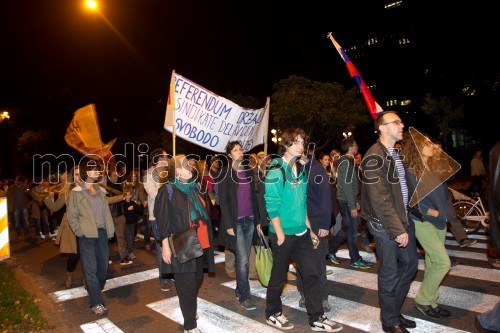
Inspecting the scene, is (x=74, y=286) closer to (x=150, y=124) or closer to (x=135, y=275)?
(x=135, y=275)

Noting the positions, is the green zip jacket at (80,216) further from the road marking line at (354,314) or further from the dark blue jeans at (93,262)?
the road marking line at (354,314)

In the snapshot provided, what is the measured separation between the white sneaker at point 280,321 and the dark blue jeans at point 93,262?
235 cm

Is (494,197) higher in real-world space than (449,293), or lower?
higher

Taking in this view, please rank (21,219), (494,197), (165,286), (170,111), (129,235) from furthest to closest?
(21,219), (129,235), (170,111), (165,286), (494,197)

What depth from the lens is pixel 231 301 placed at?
5914 mm

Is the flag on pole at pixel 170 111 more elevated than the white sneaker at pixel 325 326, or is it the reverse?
the flag on pole at pixel 170 111

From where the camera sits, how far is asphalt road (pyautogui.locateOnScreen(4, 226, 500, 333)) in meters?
4.93

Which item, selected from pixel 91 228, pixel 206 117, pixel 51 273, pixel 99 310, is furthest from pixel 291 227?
pixel 51 273

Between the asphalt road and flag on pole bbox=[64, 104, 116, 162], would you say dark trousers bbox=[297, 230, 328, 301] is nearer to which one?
the asphalt road

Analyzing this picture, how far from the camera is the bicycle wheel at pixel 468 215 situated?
9828 mm

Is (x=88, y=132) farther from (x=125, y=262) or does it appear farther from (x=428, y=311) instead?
(x=428, y=311)

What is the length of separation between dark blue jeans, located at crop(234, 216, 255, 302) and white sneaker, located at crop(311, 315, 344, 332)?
4.02 ft

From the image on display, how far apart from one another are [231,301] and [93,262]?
186 cm

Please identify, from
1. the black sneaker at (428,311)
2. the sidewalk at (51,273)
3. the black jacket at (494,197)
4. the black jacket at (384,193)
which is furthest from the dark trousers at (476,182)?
the black jacket at (494,197)
